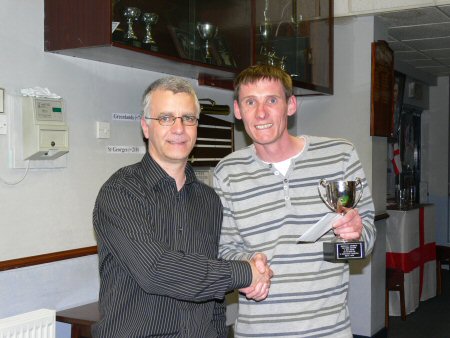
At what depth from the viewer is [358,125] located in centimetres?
499

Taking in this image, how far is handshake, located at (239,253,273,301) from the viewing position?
187 cm

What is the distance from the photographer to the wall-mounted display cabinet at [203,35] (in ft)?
9.09

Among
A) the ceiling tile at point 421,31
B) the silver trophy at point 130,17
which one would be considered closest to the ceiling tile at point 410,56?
the ceiling tile at point 421,31

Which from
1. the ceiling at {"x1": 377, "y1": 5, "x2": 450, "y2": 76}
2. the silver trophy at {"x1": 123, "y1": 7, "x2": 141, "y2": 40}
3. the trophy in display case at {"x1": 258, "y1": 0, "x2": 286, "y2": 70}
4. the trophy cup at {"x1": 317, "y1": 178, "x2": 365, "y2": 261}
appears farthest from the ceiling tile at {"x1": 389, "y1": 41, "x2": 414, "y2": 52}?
the trophy cup at {"x1": 317, "y1": 178, "x2": 365, "y2": 261}

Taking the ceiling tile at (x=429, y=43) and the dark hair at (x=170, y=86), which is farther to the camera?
the ceiling tile at (x=429, y=43)

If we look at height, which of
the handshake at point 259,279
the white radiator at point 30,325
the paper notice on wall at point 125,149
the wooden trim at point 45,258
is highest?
the paper notice on wall at point 125,149

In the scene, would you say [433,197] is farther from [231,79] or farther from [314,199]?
[314,199]

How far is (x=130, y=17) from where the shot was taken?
3006mm

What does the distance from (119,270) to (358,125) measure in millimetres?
3532

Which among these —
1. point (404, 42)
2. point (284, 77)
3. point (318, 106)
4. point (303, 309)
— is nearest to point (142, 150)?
point (284, 77)

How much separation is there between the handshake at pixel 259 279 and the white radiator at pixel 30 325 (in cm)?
116

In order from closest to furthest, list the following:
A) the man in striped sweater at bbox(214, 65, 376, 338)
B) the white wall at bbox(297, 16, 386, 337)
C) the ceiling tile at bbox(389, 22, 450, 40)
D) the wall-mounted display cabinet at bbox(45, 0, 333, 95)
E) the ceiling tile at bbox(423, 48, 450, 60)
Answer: the man in striped sweater at bbox(214, 65, 376, 338), the wall-mounted display cabinet at bbox(45, 0, 333, 95), the white wall at bbox(297, 16, 386, 337), the ceiling tile at bbox(389, 22, 450, 40), the ceiling tile at bbox(423, 48, 450, 60)

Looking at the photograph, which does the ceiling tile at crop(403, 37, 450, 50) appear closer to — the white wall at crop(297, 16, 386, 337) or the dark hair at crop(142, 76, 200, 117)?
the white wall at crop(297, 16, 386, 337)

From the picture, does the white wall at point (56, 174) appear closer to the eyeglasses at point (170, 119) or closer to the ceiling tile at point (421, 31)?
the eyeglasses at point (170, 119)
